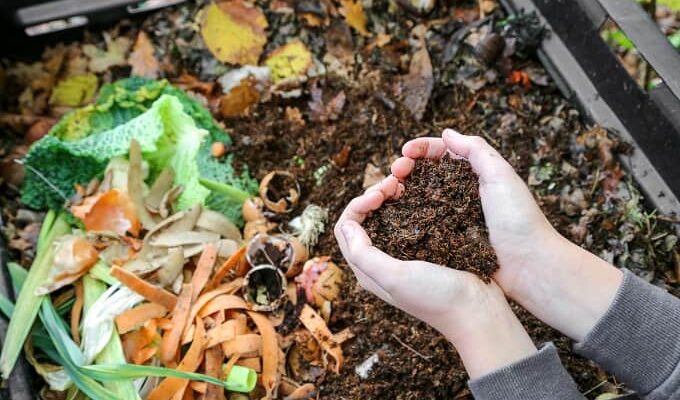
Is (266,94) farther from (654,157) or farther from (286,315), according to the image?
(654,157)

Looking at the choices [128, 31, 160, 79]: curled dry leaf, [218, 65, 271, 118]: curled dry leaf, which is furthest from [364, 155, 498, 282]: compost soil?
[128, 31, 160, 79]: curled dry leaf

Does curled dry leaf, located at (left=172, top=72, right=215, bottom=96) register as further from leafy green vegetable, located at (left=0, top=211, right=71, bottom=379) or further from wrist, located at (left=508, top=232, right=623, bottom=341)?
wrist, located at (left=508, top=232, right=623, bottom=341)

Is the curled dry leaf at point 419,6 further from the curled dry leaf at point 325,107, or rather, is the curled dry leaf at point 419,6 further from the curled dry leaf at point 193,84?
the curled dry leaf at point 193,84

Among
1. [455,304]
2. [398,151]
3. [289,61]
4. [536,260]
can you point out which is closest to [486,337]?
[455,304]

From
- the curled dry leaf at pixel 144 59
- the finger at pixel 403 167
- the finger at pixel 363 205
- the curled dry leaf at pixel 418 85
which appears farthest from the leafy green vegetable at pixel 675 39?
the curled dry leaf at pixel 144 59

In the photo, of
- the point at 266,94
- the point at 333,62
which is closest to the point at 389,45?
the point at 333,62

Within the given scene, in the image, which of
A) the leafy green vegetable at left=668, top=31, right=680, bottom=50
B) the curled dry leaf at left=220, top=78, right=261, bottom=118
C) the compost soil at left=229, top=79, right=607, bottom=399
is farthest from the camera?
the curled dry leaf at left=220, top=78, right=261, bottom=118
